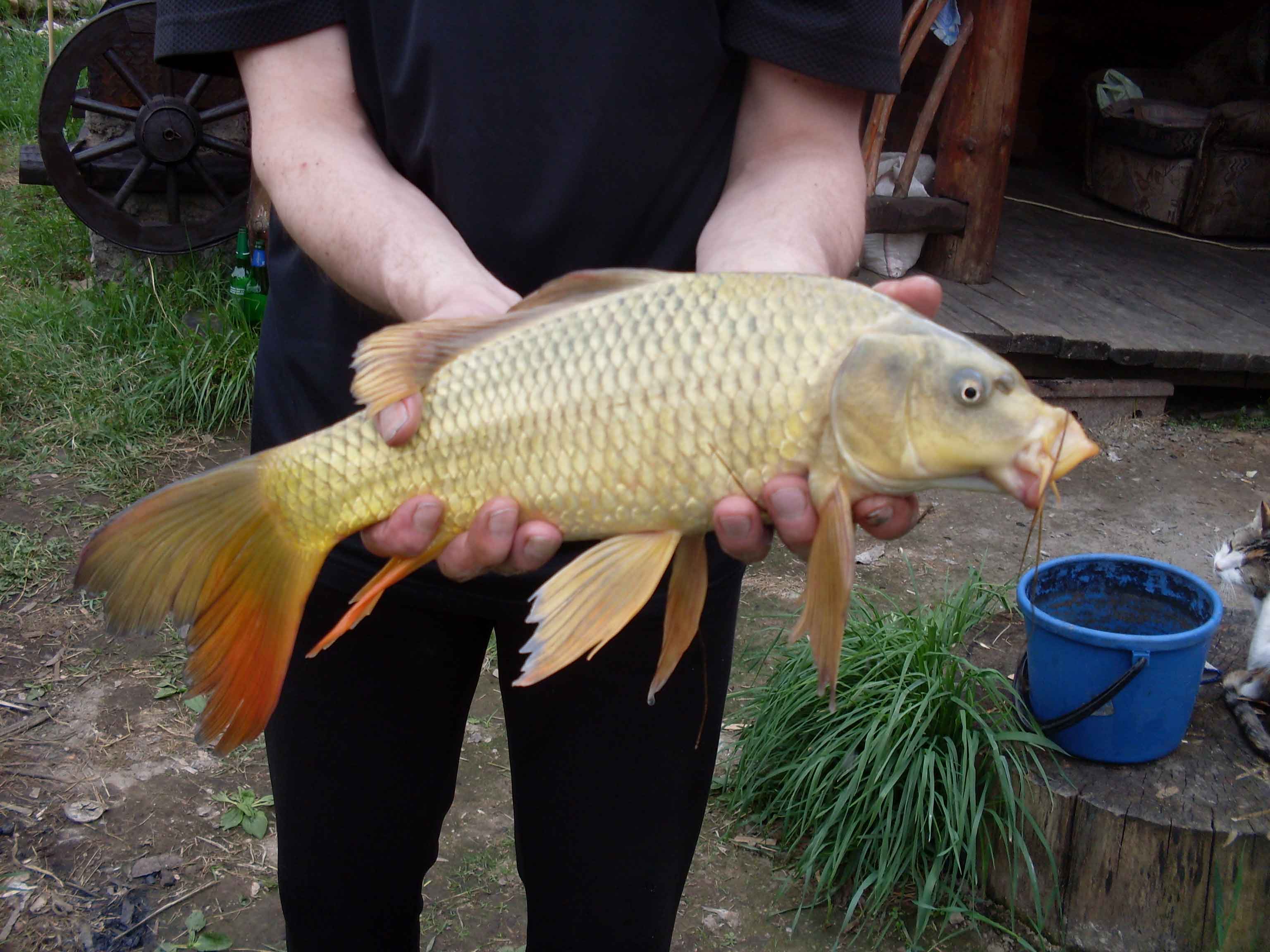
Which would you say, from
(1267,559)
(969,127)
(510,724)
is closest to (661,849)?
(510,724)

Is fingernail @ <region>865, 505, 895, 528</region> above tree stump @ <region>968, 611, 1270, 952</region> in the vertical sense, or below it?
above

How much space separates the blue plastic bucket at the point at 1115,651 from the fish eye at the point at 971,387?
3.97 feet

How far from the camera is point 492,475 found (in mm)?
1209

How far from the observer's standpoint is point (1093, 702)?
7.73 ft

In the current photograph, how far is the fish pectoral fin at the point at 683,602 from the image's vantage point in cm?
121

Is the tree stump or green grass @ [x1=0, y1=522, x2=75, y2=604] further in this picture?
green grass @ [x1=0, y1=522, x2=75, y2=604]

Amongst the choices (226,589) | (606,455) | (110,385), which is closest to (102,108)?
(110,385)

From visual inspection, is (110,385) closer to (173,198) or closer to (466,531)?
(173,198)

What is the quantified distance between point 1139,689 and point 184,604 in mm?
1852

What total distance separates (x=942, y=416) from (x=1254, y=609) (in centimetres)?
221

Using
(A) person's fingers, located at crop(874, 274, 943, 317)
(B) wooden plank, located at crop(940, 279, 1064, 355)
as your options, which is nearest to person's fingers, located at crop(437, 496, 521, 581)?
(A) person's fingers, located at crop(874, 274, 943, 317)

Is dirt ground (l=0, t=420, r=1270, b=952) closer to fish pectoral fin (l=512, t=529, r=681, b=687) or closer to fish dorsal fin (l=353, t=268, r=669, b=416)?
fish pectoral fin (l=512, t=529, r=681, b=687)

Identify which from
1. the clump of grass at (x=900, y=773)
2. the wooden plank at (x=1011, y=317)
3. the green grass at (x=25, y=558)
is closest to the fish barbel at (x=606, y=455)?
the clump of grass at (x=900, y=773)

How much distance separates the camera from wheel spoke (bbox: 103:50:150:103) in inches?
183
